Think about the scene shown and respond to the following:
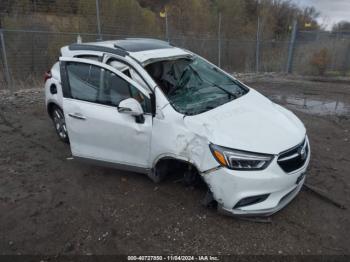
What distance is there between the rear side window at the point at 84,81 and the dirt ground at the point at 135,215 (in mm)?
1119

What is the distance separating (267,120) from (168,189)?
4.65ft

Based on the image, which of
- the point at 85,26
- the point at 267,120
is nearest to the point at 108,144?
the point at 267,120

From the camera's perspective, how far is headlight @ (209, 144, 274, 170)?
2.65 m

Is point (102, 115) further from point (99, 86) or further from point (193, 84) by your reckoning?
point (193, 84)

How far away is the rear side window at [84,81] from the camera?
352 centimetres

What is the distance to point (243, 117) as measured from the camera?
308 centimetres

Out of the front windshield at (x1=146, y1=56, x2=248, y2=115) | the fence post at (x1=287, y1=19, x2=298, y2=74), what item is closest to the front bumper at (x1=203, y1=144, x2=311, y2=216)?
the front windshield at (x1=146, y1=56, x2=248, y2=115)

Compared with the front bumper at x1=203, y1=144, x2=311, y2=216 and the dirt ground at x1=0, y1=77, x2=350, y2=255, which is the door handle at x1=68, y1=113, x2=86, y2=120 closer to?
the dirt ground at x1=0, y1=77, x2=350, y2=255

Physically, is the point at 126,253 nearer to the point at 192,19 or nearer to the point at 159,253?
the point at 159,253

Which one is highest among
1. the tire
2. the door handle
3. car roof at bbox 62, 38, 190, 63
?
car roof at bbox 62, 38, 190, 63

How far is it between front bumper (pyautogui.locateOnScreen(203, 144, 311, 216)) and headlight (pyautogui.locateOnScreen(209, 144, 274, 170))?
0.14ft

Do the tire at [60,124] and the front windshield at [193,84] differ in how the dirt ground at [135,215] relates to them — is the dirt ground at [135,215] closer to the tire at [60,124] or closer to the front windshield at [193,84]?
the tire at [60,124]

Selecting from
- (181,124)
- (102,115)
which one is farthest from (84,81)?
(181,124)

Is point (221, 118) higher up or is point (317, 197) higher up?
point (221, 118)
